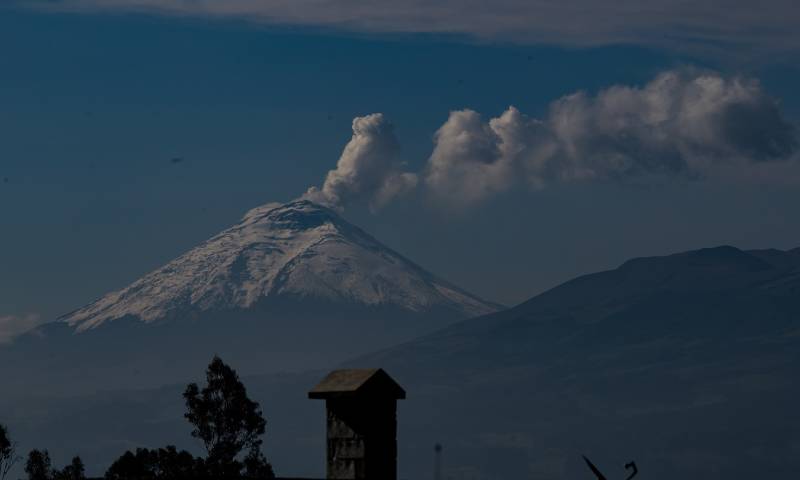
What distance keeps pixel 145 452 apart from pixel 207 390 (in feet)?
58.3

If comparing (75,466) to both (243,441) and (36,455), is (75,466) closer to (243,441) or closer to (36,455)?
(36,455)

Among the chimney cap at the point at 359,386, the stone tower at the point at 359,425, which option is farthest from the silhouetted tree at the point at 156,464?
the stone tower at the point at 359,425

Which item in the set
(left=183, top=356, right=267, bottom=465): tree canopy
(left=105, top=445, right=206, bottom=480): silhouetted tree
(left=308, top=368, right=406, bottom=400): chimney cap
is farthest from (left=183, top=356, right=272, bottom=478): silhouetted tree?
(left=308, top=368, right=406, bottom=400): chimney cap

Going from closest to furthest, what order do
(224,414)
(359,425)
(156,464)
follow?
(359,425) < (156,464) < (224,414)

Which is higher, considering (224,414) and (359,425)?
(224,414)

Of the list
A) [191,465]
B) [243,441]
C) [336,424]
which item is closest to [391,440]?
[336,424]

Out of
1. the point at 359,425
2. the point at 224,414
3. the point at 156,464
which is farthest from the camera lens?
the point at 224,414

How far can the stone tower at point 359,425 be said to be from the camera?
719 inches

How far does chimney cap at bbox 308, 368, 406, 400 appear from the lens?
18.3 m

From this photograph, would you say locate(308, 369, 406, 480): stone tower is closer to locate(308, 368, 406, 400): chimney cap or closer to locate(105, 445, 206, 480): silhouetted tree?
locate(308, 368, 406, 400): chimney cap

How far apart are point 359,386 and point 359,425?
44 centimetres

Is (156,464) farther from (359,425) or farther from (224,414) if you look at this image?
(359,425)

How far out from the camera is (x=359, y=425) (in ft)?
60.3

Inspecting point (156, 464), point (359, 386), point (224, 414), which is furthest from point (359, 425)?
point (224, 414)
